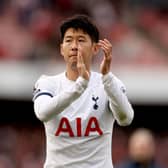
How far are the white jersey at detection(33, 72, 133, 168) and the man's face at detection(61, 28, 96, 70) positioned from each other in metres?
0.19

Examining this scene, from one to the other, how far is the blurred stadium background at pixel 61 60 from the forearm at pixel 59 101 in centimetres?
911

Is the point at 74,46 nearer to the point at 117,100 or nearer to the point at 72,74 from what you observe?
the point at 72,74

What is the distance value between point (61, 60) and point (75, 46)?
10.2 meters

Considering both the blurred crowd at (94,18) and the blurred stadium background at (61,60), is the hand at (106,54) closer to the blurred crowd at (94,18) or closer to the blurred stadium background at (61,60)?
the blurred stadium background at (61,60)

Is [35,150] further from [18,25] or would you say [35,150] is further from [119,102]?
[119,102]

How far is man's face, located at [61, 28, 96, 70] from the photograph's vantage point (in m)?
7.31

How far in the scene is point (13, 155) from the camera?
17500 millimetres

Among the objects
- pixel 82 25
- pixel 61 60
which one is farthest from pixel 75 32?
pixel 61 60

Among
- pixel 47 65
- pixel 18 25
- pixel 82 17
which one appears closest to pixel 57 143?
pixel 82 17

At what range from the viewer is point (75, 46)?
7309 millimetres

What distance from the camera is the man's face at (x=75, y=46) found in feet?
24.0

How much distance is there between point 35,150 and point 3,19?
270 centimetres

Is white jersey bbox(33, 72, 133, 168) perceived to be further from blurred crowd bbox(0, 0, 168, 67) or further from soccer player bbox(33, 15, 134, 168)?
blurred crowd bbox(0, 0, 168, 67)

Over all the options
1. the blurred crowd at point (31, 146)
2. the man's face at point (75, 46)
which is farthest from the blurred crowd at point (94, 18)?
the man's face at point (75, 46)
